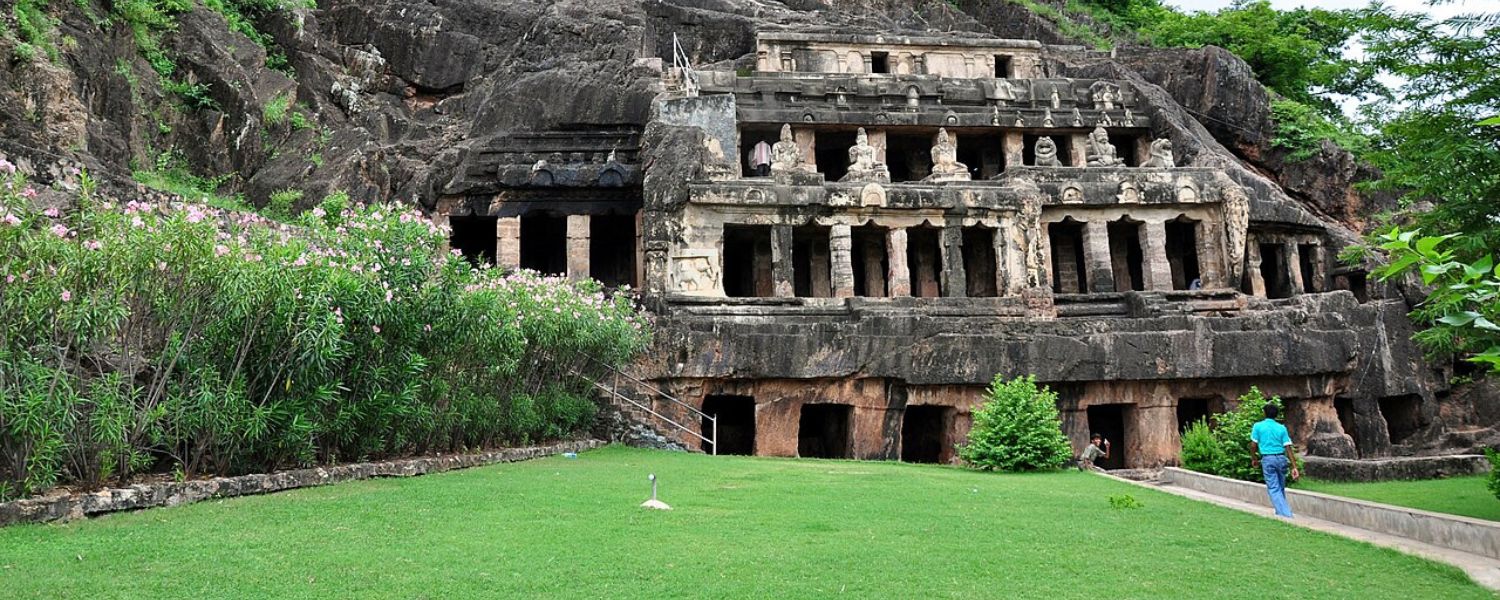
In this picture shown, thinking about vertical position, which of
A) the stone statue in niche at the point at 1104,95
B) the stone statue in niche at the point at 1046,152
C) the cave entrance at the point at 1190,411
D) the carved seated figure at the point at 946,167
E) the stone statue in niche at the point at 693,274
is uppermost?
the stone statue in niche at the point at 1104,95

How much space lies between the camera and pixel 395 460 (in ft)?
41.5

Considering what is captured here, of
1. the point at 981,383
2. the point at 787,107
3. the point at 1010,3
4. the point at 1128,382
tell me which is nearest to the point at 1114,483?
the point at 981,383

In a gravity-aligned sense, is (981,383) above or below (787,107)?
below

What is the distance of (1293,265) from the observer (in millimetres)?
27688

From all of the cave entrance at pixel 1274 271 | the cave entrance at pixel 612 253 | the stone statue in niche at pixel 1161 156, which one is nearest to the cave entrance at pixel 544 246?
the cave entrance at pixel 612 253

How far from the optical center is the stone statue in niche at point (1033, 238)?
2364 cm

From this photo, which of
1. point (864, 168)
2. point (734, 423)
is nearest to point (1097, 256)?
point (864, 168)

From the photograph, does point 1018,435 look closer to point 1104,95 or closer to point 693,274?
point 693,274

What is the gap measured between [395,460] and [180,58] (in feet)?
73.9

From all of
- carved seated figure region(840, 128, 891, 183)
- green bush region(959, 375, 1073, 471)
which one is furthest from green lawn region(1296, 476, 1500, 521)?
carved seated figure region(840, 128, 891, 183)

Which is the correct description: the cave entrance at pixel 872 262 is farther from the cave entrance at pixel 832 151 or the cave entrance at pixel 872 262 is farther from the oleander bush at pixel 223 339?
the oleander bush at pixel 223 339

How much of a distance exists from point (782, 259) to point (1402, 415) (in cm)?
1570

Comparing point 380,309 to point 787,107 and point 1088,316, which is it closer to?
point 1088,316

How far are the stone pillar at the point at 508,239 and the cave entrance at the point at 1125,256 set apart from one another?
16.8m
